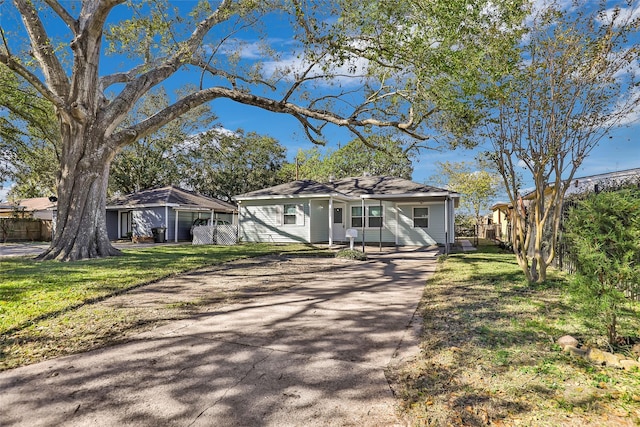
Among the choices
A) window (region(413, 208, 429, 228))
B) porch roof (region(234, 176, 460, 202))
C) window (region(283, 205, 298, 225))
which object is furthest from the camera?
window (region(283, 205, 298, 225))

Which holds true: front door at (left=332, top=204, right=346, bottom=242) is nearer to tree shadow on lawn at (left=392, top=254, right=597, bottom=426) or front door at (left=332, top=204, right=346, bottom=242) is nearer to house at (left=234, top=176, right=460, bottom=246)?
house at (left=234, top=176, right=460, bottom=246)

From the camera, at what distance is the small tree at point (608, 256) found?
334 centimetres

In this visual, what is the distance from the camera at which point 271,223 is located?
19.2 metres

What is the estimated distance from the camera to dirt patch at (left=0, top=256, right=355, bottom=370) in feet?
12.4

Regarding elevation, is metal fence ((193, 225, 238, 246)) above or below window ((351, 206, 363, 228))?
below

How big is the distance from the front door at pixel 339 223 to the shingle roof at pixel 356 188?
1.00 meters

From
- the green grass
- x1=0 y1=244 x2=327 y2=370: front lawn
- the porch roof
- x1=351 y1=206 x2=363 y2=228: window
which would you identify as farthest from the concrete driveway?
x1=351 y1=206 x2=363 y2=228: window

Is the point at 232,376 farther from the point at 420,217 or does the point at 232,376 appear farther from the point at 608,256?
the point at 420,217

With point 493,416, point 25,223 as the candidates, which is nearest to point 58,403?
point 493,416

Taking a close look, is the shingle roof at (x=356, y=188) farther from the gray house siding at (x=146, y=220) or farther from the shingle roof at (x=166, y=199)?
the gray house siding at (x=146, y=220)

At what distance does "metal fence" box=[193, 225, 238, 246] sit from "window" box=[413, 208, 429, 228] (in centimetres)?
902

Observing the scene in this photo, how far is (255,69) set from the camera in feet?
40.1

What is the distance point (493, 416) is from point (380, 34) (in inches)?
353

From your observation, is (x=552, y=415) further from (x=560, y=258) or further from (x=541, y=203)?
(x=560, y=258)
